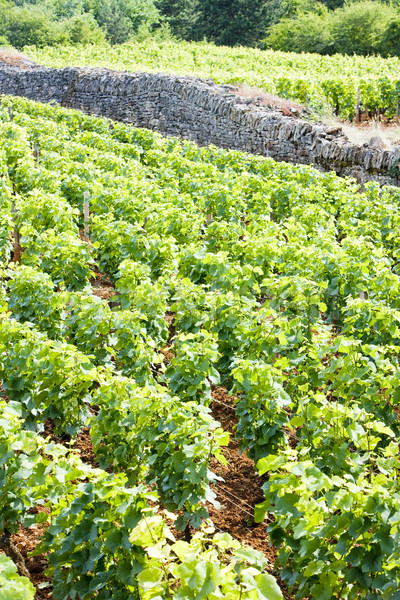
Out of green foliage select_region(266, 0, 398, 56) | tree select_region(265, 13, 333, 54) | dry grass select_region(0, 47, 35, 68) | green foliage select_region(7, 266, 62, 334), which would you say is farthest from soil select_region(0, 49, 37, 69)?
green foliage select_region(7, 266, 62, 334)

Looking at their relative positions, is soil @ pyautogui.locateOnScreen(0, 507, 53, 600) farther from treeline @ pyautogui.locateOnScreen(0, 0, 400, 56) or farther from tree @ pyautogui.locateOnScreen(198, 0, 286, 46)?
tree @ pyautogui.locateOnScreen(198, 0, 286, 46)

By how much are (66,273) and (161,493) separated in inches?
138

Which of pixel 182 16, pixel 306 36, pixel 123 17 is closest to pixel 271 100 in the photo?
pixel 306 36

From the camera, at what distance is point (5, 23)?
4997 cm

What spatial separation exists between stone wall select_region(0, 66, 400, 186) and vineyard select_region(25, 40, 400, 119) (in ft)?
5.80

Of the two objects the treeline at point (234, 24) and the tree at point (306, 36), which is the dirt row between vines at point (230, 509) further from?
the tree at point (306, 36)

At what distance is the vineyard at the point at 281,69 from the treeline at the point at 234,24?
7682mm

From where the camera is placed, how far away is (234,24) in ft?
143

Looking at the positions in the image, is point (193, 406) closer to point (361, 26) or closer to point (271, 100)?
point (271, 100)

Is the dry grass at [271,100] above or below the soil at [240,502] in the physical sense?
above

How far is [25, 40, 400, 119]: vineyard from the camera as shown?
56.6 feet

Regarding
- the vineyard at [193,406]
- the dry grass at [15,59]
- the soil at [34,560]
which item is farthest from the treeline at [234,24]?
the soil at [34,560]

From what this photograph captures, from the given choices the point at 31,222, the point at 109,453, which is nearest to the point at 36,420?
the point at 109,453

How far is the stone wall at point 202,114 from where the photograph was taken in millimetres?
13219
